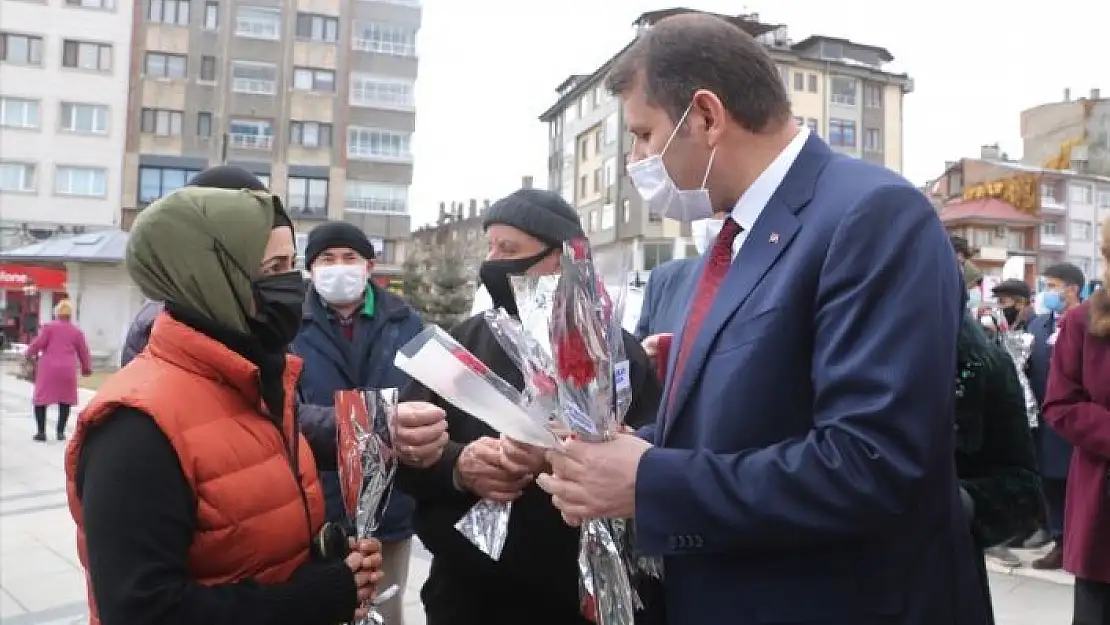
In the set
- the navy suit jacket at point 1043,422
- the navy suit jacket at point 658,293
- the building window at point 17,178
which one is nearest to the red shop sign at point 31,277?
the building window at point 17,178

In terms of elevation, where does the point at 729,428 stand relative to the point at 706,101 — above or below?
below

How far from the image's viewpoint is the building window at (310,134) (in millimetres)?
40250

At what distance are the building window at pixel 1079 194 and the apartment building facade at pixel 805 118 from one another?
1643cm

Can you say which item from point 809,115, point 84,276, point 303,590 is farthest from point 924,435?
point 809,115

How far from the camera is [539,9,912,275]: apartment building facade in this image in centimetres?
4722

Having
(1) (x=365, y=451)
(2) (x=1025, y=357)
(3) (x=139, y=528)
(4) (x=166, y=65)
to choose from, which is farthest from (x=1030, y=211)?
(3) (x=139, y=528)

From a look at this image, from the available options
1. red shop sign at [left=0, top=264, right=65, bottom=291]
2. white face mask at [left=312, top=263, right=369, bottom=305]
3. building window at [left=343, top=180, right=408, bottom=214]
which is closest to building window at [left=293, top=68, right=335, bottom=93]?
building window at [left=343, top=180, right=408, bottom=214]

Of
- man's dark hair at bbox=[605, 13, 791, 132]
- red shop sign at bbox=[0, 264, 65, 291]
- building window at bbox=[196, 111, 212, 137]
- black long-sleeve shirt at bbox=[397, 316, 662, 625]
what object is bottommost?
black long-sleeve shirt at bbox=[397, 316, 662, 625]

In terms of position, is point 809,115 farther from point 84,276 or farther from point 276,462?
point 276,462

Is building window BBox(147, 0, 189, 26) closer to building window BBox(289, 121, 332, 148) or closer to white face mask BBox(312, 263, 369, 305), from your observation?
building window BBox(289, 121, 332, 148)

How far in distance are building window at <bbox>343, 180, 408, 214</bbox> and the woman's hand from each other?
4032 cm

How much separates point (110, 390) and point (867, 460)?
1.42m

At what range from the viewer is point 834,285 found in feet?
4.50

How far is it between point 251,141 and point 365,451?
40.8 m
